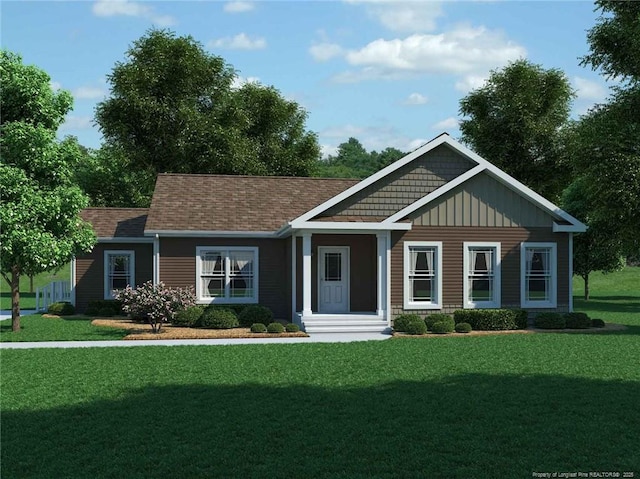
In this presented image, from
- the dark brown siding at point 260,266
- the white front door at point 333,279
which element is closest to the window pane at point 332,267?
the white front door at point 333,279

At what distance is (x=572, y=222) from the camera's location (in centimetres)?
2316

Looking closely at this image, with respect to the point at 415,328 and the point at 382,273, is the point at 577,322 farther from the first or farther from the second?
the point at 382,273

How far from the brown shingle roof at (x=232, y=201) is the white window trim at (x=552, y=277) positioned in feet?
29.1

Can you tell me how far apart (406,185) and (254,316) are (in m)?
6.65

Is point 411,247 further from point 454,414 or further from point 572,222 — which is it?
point 454,414

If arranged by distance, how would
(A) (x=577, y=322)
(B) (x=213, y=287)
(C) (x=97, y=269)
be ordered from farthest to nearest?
(C) (x=97, y=269), (B) (x=213, y=287), (A) (x=577, y=322)

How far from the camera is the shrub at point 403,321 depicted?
21.3 meters

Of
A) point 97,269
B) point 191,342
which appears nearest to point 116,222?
point 97,269

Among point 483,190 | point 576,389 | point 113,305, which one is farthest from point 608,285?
point 576,389

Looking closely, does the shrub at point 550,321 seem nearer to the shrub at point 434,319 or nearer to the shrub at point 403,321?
the shrub at point 434,319

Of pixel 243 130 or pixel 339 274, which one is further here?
pixel 243 130

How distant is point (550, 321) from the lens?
→ 2216cm

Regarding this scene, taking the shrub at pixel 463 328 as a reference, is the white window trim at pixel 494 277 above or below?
above

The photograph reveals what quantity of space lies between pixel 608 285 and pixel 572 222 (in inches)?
1520
